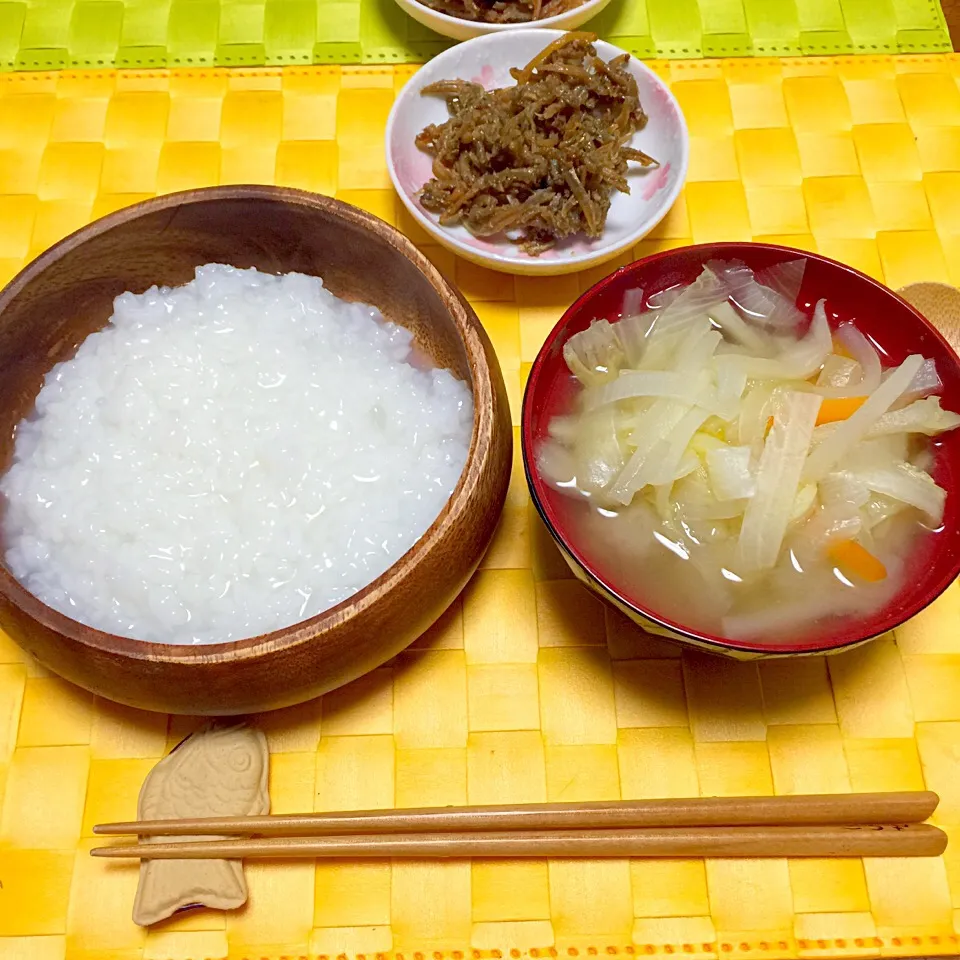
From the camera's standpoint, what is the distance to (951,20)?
6.75 ft

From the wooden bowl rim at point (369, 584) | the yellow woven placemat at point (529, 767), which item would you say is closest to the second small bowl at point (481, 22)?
the yellow woven placemat at point (529, 767)

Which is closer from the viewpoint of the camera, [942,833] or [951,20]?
[942,833]

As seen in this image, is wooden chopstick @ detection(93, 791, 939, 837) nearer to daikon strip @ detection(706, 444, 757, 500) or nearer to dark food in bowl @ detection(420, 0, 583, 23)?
daikon strip @ detection(706, 444, 757, 500)

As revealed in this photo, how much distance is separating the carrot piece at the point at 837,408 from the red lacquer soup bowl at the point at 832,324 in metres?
0.14

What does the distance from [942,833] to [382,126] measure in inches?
67.3

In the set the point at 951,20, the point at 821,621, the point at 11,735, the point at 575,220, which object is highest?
the point at 951,20

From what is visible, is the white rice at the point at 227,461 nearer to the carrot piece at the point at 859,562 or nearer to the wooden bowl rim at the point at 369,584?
the wooden bowl rim at the point at 369,584

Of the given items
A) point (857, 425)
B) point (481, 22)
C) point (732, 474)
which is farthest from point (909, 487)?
point (481, 22)

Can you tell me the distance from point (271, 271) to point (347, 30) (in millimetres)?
812

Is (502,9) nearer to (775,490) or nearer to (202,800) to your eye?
(775,490)

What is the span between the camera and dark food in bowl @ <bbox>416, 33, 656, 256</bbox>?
66.7 inches

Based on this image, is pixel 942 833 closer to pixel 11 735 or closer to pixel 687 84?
pixel 11 735

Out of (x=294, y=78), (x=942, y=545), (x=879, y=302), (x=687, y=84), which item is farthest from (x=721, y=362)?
(x=294, y=78)

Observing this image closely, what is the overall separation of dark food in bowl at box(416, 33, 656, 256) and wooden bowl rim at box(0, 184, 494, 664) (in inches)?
A: 14.0
